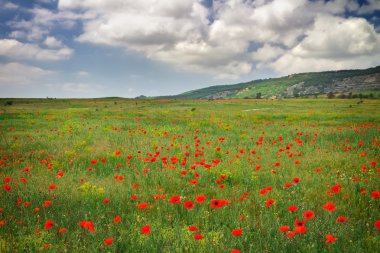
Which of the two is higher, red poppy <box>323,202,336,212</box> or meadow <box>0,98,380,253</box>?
red poppy <box>323,202,336,212</box>

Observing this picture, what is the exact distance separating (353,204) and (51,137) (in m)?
14.2

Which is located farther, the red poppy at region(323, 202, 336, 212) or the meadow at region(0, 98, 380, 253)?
the meadow at region(0, 98, 380, 253)

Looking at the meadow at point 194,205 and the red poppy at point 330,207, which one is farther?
the meadow at point 194,205

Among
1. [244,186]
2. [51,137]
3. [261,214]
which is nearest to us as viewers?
[261,214]

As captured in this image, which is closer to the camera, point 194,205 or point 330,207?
point 330,207

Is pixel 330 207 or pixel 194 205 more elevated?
pixel 330 207

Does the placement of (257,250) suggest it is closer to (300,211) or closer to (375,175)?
(300,211)

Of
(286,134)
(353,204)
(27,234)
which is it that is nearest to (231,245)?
(353,204)

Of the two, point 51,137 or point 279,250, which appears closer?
point 279,250

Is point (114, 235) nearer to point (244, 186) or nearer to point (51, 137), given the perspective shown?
point (244, 186)

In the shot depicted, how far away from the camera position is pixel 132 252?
4352mm

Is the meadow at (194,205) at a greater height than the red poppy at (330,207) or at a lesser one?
lesser

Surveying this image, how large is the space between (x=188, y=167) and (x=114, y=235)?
4552 mm

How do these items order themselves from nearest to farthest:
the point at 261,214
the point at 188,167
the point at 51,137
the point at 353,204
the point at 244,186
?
the point at 261,214, the point at 353,204, the point at 244,186, the point at 188,167, the point at 51,137
